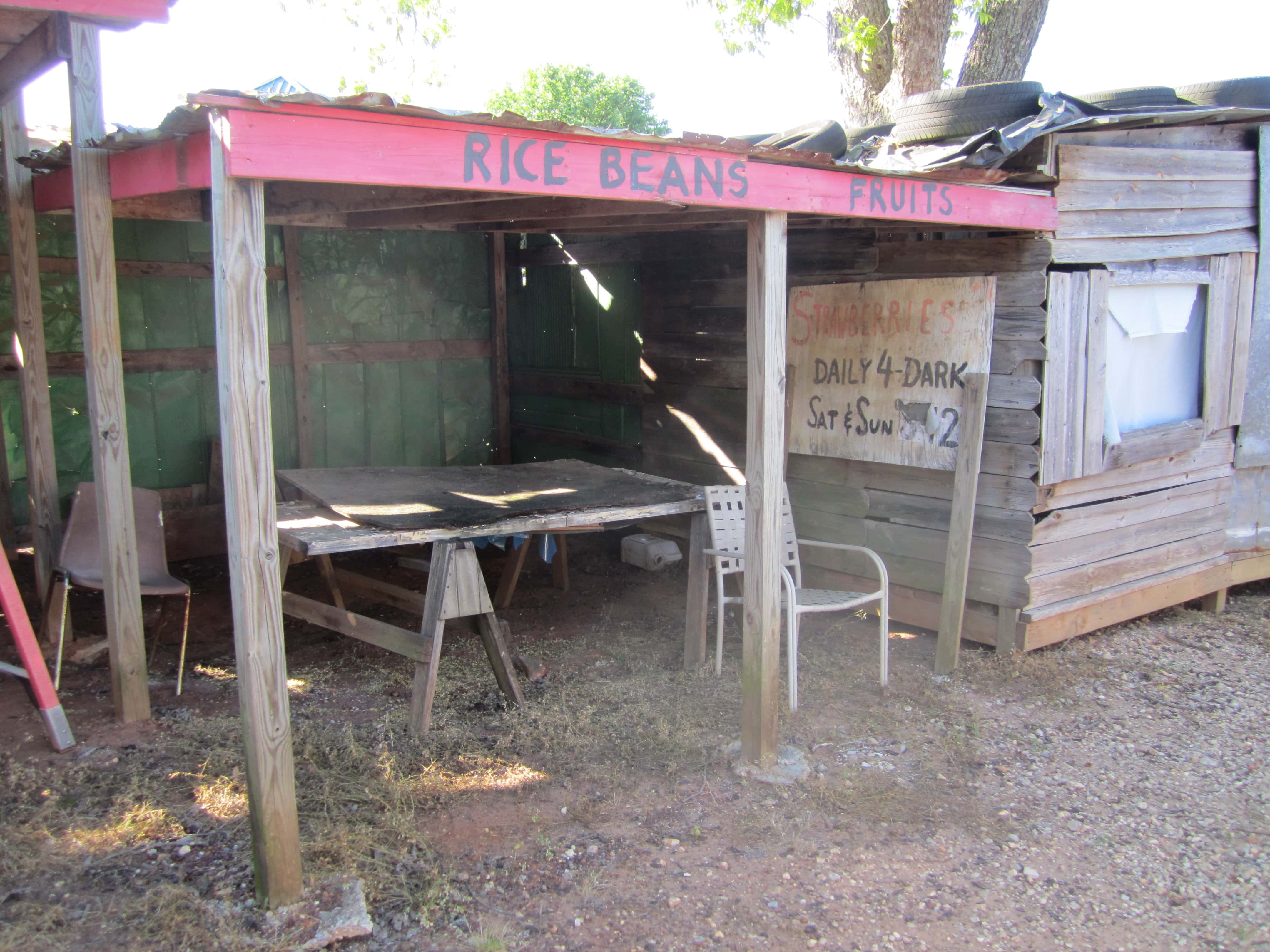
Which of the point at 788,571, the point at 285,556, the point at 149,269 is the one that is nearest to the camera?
the point at 788,571

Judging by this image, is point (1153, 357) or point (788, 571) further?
point (1153, 357)

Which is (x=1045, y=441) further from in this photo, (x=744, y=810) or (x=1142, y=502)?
(x=744, y=810)

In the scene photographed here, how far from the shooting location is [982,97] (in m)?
5.39

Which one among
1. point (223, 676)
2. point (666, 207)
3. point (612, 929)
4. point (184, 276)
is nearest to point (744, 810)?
point (612, 929)

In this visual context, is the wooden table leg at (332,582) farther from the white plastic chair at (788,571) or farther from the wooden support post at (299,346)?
the white plastic chair at (788,571)

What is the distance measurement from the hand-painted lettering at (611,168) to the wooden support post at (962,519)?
8.07ft

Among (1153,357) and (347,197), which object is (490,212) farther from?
(1153,357)

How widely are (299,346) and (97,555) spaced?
2622 mm

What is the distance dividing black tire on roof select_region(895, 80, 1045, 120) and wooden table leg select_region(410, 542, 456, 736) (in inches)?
144

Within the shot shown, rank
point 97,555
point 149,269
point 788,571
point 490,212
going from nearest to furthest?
point 788,571, point 490,212, point 97,555, point 149,269

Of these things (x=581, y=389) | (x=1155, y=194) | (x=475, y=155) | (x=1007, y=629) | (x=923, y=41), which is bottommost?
(x=1007, y=629)

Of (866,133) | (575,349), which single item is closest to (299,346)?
(575,349)

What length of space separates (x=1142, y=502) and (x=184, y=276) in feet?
21.3

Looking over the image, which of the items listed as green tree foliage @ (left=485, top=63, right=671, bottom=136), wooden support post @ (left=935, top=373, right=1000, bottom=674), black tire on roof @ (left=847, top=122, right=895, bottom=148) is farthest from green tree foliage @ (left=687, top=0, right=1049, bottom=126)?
green tree foliage @ (left=485, top=63, right=671, bottom=136)
